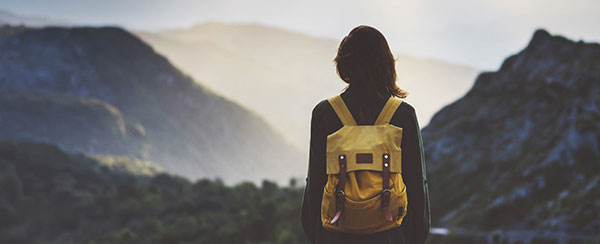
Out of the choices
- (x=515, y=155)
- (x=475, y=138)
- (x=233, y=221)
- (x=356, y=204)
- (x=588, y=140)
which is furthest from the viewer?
(x=233, y=221)

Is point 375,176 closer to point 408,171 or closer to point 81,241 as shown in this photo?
point 408,171

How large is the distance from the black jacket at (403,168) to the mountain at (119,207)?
277 ft

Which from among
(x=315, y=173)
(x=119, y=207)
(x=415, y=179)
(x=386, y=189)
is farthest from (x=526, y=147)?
(x=119, y=207)

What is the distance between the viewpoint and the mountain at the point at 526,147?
41.7 meters

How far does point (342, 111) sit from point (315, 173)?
59 cm

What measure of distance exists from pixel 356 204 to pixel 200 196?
15241 centimetres

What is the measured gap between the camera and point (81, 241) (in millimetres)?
126750

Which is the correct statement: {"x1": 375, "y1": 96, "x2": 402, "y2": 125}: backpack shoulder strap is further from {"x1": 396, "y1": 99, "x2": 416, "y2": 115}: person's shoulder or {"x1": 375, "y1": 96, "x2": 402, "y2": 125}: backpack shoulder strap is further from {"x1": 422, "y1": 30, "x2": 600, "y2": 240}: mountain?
{"x1": 422, "y1": 30, "x2": 600, "y2": 240}: mountain

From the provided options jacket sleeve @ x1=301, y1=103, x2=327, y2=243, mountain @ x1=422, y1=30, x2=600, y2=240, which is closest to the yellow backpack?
jacket sleeve @ x1=301, y1=103, x2=327, y2=243

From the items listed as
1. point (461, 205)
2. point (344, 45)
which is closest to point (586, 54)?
point (461, 205)

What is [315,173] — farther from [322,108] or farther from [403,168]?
[403,168]

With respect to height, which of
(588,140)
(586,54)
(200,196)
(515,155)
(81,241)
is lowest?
(81,241)

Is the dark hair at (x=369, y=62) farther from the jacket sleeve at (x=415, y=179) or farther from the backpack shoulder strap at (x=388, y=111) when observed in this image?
the jacket sleeve at (x=415, y=179)

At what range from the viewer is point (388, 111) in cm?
418
